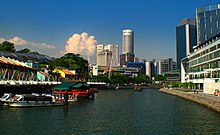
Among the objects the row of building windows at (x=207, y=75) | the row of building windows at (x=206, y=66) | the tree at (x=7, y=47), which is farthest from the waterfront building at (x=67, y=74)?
the row of building windows at (x=206, y=66)

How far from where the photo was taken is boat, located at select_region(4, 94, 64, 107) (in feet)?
162

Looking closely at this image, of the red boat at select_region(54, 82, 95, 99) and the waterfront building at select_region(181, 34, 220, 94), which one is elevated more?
the waterfront building at select_region(181, 34, 220, 94)

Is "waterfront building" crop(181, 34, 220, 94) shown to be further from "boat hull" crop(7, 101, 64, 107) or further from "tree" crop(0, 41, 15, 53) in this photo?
"tree" crop(0, 41, 15, 53)

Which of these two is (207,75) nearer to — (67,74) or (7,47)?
(67,74)

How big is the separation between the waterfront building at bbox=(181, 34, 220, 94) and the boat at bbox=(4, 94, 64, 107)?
44.5 m

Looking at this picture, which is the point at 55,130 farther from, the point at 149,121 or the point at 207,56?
the point at 207,56

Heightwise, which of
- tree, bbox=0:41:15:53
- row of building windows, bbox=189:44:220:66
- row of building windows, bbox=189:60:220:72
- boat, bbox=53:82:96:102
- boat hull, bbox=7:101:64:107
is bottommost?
boat hull, bbox=7:101:64:107

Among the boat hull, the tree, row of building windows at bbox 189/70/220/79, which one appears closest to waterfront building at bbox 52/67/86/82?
the tree

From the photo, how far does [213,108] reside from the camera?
165 ft

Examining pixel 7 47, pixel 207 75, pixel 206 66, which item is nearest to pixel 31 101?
pixel 207 75

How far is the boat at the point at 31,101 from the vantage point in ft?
162

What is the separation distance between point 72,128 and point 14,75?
61075 mm

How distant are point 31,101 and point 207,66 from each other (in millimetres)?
75720

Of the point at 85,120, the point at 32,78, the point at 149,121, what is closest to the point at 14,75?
the point at 32,78
